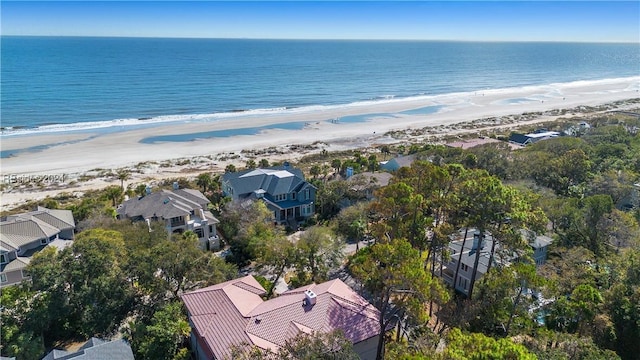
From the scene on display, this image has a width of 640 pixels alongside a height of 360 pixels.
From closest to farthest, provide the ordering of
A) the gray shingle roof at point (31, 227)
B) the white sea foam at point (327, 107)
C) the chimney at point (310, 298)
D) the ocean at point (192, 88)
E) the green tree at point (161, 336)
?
the green tree at point (161, 336) → the chimney at point (310, 298) → the gray shingle roof at point (31, 227) → the white sea foam at point (327, 107) → the ocean at point (192, 88)

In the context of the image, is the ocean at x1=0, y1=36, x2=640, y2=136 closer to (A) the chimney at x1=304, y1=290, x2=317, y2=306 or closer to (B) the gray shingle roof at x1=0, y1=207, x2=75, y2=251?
(B) the gray shingle roof at x1=0, y1=207, x2=75, y2=251

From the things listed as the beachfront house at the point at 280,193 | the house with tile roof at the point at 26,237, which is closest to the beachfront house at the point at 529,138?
the beachfront house at the point at 280,193

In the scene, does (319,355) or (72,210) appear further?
(72,210)

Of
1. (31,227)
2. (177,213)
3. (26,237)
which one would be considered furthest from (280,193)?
(26,237)

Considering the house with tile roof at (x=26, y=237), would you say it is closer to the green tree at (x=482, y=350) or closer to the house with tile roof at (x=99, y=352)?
the house with tile roof at (x=99, y=352)

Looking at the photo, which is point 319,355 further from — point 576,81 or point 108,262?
point 576,81

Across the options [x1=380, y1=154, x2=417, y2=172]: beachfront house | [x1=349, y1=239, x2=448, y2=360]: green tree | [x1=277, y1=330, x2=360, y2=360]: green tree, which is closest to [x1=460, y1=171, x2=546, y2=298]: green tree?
[x1=349, y1=239, x2=448, y2=360]: green tree

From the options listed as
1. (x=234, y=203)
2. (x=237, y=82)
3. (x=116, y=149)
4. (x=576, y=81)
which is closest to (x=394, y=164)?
(x=234, y=203)
